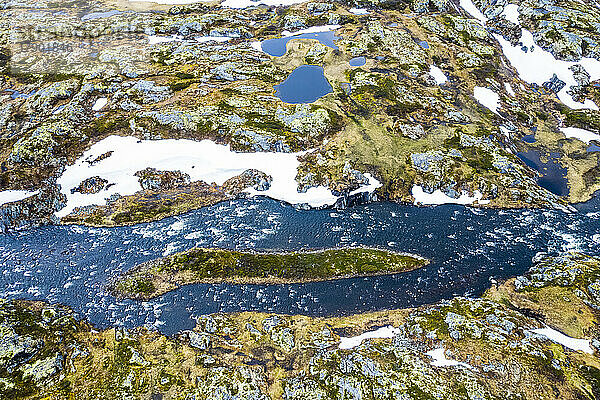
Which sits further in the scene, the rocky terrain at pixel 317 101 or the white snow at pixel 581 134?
the white snow at pixel 581 134

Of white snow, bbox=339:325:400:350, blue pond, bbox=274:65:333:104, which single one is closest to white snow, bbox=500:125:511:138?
blue pond, bbox=274:65:333:104

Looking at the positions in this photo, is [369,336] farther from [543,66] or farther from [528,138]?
[543,66]

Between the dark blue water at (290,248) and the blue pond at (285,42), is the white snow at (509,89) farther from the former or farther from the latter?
the blue pond at (285,42)

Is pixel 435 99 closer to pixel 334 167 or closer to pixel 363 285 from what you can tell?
pixel 334 167

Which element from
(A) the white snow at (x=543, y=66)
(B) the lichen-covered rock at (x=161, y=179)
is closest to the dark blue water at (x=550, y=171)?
(A) the white snow at (x=543, y=66)

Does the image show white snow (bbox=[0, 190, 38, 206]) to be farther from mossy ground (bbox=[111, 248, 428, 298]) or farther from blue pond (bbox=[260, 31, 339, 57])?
blue pond (bbox=[260, 31, 339, 57])
